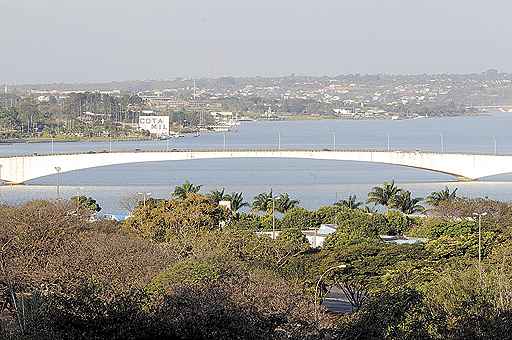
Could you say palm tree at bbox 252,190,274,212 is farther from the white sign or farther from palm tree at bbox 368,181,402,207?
the white sign

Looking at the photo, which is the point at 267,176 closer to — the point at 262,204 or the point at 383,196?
the point at 383,196

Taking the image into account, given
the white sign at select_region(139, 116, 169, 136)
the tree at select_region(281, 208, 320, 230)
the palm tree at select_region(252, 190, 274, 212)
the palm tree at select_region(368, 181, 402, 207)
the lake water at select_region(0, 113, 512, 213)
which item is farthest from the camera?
the white sign at select_region(139, 116, 169, 136)

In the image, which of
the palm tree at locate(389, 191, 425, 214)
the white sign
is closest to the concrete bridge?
the palm tree at locate(389, 191, 425, 214)

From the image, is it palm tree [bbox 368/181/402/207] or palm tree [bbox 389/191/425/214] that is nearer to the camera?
palm tree [bbox 389/191/425/214]

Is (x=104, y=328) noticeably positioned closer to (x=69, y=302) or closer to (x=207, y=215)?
(x=69, y=302)

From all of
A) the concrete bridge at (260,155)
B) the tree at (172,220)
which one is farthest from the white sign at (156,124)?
the tree at (172,220)

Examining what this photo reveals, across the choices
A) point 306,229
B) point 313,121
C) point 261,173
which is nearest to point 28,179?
point 261,173

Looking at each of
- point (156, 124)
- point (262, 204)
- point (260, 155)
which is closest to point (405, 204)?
point (262, 204)

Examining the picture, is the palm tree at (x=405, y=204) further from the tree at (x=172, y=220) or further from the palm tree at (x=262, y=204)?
the tree at (x=172, y=220)
